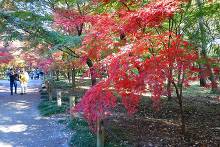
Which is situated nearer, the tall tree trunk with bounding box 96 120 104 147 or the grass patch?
the tall tree trunk with bounding box 96 120 104 147

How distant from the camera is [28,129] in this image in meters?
10.9

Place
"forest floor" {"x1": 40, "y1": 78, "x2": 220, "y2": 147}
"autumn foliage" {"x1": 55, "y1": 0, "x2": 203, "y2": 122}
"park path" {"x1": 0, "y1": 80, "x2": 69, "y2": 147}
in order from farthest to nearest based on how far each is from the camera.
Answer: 1. "park path" {"x1": 0, "y1": 80, "x2": 69, "y2": 147}
2. "forest floor" {"x1": 40, "y1": 78, "x2": 220, "y2": 147}
3. "autumn foliage" {"x1": 55, "y1": 0, "x2": 203, "y2": 122}

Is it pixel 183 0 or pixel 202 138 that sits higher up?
pixel 183 0

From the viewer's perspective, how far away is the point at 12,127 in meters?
11.3

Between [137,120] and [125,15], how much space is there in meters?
4.65

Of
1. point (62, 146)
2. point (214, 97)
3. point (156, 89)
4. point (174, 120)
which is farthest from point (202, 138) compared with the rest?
point (214, 97)

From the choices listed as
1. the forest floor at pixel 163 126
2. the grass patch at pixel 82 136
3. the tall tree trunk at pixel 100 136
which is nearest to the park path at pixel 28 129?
the grass patch at pixel 82 136

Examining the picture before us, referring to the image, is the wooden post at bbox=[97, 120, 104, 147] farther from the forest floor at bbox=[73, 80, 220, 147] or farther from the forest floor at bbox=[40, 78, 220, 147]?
the forest floor at bbox=[73, 80, 220, 147]

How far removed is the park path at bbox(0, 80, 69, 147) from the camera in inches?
369

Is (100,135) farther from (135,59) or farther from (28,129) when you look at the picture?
(28,129)

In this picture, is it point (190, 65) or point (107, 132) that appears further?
point (107, 132)

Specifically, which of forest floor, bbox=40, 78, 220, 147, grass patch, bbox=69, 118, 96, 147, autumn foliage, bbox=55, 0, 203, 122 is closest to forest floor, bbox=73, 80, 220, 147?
forest floor, bbox=40, 78, 220, 147

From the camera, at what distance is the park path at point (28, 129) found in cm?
937

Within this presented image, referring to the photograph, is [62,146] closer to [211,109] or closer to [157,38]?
[157,38]
